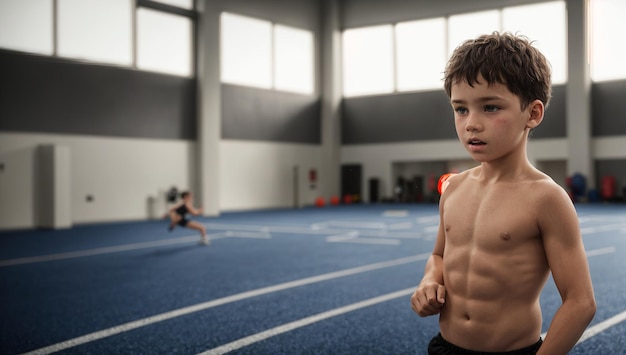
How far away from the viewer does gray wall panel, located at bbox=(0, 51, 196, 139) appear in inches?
578

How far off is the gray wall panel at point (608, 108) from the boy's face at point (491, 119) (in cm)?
2132

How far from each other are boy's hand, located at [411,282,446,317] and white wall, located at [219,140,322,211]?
18026 millimetres

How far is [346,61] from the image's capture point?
24.0 m

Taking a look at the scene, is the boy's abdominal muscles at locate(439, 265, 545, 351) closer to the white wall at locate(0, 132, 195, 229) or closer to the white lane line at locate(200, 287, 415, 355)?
the white lane line at locate(200, 287, 415, 355)

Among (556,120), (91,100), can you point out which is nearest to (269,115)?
(91,100)

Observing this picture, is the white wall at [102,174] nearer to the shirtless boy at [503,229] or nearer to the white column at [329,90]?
the white column at [329,90]

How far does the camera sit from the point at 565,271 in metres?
1.34

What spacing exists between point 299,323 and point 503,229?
3.10 metres

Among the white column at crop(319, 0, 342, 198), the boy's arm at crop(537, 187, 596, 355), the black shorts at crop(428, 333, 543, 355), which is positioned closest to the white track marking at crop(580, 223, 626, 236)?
the black shorts at crop(428, 333, 543, 355)

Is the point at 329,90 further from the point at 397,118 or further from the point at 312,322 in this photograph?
the point at 312,322

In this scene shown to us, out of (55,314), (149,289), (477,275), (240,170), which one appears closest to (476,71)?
(477,275)

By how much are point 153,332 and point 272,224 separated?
1008cm

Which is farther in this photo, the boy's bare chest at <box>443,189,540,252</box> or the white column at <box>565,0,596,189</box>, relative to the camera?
the white column at <box>565,0,596,189</box>

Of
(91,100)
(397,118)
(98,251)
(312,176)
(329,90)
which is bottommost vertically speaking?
(98,251)
